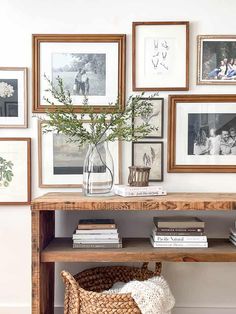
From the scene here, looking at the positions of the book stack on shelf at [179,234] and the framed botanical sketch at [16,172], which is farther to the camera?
the framed botanical sketch at [16,172]

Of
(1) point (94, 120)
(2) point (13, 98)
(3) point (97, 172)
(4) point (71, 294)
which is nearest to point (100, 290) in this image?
(4) point (71, 294)

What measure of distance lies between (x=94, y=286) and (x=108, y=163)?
2.37 ft

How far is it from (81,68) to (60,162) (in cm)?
57

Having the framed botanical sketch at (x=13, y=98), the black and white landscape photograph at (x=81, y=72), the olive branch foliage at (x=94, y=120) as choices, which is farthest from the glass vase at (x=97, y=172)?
the framed botanical sketch at (x=13, y=98)

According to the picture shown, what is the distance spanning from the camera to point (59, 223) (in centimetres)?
233

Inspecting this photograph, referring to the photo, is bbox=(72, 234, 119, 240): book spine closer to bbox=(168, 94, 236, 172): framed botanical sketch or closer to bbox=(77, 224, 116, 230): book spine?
bbox=(77, 224, 116, 230): book spine

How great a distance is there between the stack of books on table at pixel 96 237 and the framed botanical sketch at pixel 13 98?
0.73m

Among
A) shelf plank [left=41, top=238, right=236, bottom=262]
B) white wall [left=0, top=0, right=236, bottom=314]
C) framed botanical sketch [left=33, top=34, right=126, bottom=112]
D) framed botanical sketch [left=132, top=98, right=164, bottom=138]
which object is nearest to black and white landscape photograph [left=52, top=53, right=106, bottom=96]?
framed botanical sketch [left=33, top=34, right=126, bottom=112]

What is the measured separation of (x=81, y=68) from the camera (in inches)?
90.0

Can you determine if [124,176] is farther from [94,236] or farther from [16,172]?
[16,172]

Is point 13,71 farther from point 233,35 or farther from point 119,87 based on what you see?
point 233,35

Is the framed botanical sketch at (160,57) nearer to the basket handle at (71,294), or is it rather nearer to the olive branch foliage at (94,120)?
the olive branch foliage at (94,120)

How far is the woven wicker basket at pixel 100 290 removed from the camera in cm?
181

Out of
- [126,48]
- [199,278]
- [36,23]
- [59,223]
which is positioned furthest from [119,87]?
[199,278]
